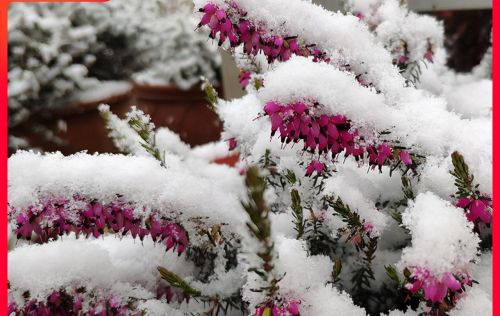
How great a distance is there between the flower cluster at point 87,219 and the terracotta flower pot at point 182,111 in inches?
101

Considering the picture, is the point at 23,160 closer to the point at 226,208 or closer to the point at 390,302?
the point at 226,208

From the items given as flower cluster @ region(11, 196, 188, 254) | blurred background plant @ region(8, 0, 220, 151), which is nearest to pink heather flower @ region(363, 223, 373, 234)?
flower cluster @ region(11, 196, 188, 254)

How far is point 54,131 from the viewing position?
9.27 feet

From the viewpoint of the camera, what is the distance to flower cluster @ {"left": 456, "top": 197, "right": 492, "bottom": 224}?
653 mm

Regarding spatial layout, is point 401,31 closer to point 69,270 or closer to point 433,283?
point 433,283

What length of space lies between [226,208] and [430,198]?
0.94ft

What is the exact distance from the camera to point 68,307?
714mm

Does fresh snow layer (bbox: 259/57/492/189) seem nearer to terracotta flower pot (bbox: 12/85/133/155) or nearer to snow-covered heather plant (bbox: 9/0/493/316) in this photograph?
snow-covered heather plant (bbox: 9/0/493/316)

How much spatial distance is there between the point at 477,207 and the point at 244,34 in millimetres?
376

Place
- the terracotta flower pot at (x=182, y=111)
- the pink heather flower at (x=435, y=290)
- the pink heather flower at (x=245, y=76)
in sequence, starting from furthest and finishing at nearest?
the terracotta flower pot at (x=182, y=111) → the pink heather flower at (x=245, y=76) → the pink heather flower at (x=435, y=290)

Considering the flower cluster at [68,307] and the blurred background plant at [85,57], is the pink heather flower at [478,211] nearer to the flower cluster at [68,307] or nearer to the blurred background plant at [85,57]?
the flower cluster at [68,307]

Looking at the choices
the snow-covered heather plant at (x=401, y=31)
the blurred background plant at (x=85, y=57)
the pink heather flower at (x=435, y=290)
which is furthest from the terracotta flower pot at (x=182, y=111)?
the pink heather flower at (x=435, y=290)

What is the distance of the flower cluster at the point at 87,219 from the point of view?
2.37ft

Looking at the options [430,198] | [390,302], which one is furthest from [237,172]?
[430,198]
